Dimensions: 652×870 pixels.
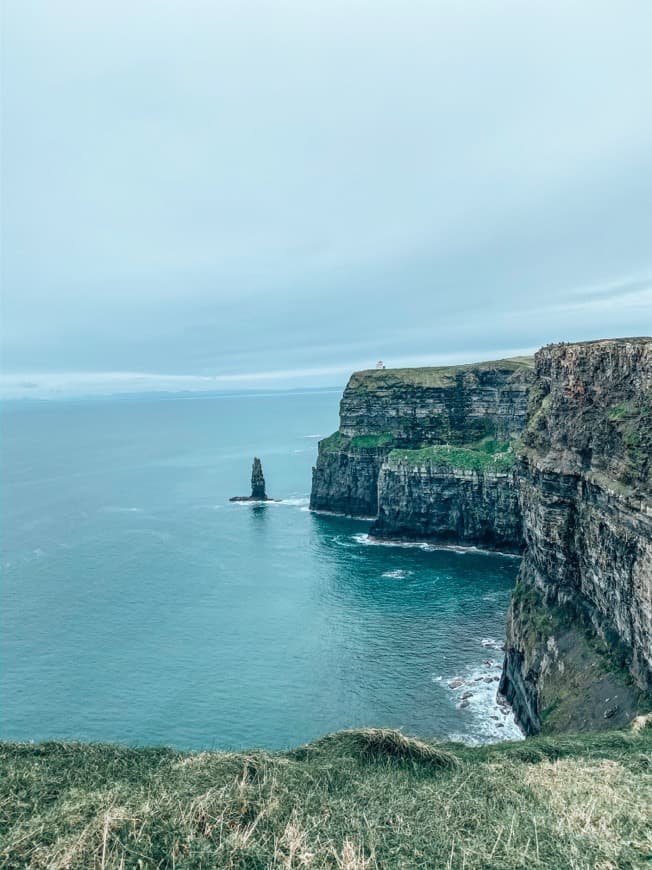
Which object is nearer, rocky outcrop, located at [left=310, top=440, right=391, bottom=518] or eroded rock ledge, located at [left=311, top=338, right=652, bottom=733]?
eroded rock ledge, located at [left=311, top=338, right=652, bottom=733]

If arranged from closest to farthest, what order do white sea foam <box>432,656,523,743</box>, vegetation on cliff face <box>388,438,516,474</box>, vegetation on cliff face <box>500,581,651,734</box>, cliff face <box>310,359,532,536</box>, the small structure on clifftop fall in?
vegetation on cliff face <box>500,581,651,734</box>
white sea foam <box>432,656,523,743</box>
vegetation on cliff face <box>388,438,516,474</box>
cliff face <box>310,359,532,536</box>
the small structure on clifftop

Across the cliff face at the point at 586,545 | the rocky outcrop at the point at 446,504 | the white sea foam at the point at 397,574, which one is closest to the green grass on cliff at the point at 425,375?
the rocky outcrop at the point at 446,504

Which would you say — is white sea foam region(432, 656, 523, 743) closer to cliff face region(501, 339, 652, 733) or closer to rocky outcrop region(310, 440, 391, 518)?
cliff face region(501, 339, 652, 733)

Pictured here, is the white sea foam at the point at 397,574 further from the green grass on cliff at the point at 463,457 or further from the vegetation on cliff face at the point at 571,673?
the vegetation on cliff face at the point at 571,673

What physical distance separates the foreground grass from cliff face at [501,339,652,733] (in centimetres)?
1073

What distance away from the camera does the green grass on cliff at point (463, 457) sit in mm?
100000

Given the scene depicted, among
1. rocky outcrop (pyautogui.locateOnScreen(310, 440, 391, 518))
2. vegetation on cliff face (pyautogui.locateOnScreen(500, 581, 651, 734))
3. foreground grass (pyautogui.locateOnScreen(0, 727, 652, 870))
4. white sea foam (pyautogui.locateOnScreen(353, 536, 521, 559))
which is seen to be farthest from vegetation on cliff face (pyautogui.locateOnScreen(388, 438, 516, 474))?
foreground grass (pyautogui.locateOnScreen(0, 727, 652, 870))

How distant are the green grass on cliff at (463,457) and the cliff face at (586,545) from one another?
4940 centimetres

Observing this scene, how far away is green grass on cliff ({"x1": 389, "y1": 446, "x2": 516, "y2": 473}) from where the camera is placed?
100000 millimetres

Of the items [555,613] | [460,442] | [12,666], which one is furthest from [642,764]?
[460,442]

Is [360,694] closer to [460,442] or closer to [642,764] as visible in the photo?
[642,764]

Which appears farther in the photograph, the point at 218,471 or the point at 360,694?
the point at 218,471

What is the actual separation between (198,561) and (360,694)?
163 feet

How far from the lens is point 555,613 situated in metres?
44.4
